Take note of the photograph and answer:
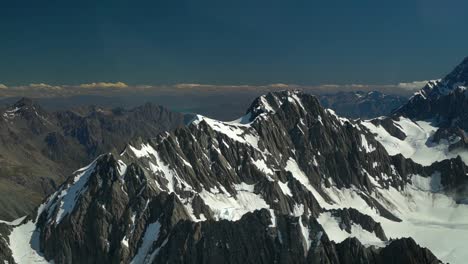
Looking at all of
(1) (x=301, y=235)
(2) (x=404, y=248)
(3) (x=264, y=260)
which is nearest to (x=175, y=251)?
(3) (x=264, y=260)

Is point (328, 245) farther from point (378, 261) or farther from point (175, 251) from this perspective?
point (175, 251)

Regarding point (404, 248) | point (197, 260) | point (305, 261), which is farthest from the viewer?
point (197, 260)

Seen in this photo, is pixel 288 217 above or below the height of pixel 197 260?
above

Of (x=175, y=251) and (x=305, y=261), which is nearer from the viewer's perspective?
(x=305, y=261)

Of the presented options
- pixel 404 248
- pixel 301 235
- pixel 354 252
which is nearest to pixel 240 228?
pixel 301 235

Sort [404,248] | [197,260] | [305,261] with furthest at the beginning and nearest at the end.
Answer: [197,260]
[305,261]
[404,248]

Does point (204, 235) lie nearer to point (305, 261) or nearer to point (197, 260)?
point (197, 260)

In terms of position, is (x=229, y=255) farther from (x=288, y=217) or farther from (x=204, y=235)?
(x=288, y=217)

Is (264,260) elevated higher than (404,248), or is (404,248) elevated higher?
(404,248)

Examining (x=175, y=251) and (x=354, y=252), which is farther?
(x=175, y=251)
